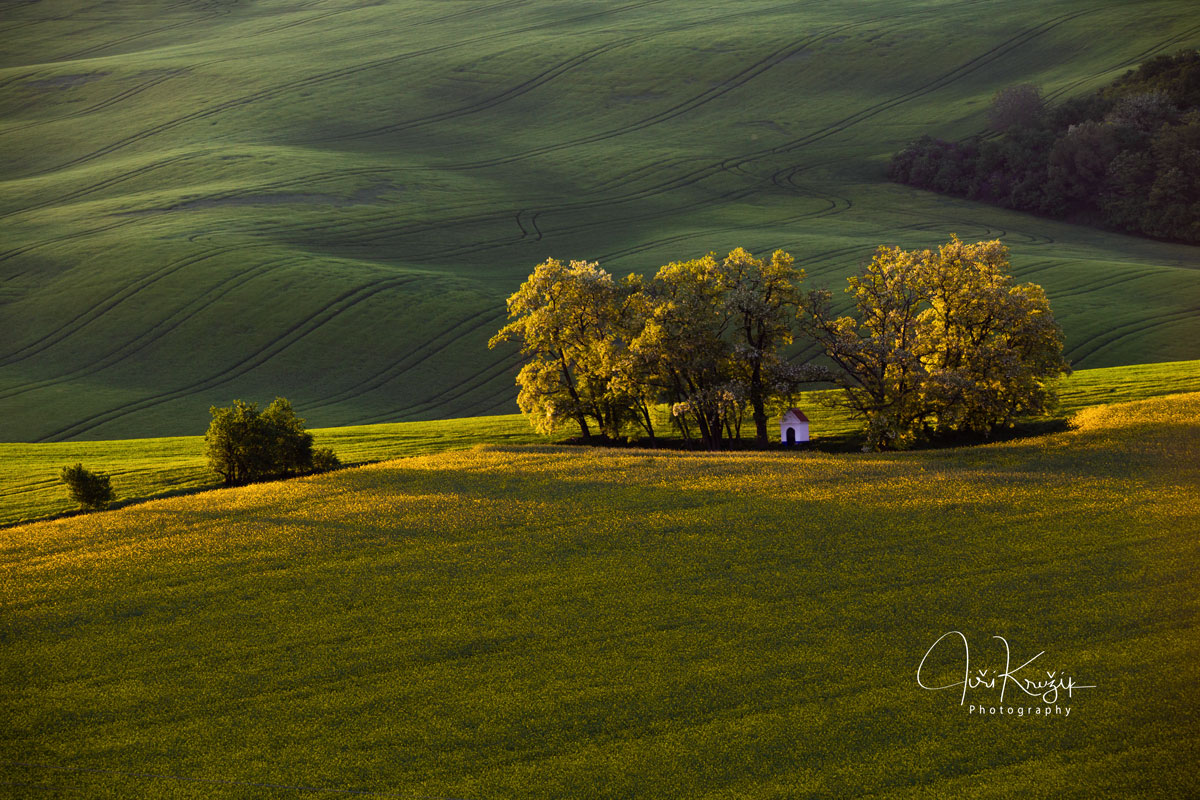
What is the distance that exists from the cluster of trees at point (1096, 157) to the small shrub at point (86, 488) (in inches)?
3909

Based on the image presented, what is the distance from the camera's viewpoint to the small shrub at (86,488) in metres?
36.5

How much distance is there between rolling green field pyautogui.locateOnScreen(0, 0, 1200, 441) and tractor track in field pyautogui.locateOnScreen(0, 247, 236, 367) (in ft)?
1.25

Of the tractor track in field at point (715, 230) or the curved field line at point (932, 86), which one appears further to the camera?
the curved field line at point (932, 86)

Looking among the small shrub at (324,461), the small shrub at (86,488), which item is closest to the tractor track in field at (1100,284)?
the small shrub at (324,461)

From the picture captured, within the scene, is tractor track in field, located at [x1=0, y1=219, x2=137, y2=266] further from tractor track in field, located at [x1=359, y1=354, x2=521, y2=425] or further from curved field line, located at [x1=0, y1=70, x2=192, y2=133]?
curved field line, located at [x1=0, y1=70, x2=192, y2=133]

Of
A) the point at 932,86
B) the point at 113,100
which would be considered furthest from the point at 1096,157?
the point at 113,100

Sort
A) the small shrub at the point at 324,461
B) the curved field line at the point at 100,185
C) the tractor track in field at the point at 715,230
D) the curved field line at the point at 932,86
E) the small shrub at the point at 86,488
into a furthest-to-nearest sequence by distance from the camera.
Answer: the curved field line at the point at 932,86 → the curved field line at the point at 100,185 → the tractor track in field at the point at 715,230 → the small shrub at the point at 324,461 → the small shrub at the point at 86,488

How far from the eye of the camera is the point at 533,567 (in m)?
25.4

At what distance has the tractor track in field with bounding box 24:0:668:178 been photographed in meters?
137

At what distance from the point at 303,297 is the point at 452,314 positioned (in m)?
13.8

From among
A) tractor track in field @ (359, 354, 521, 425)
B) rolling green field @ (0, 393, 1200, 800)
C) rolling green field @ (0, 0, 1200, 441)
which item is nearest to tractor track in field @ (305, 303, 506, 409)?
rolling green field @ (0, 0, 1200, 441)

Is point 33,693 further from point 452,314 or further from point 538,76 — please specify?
point 538,76
